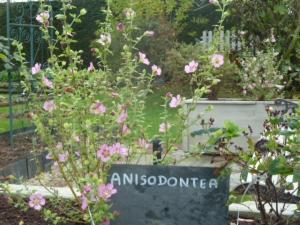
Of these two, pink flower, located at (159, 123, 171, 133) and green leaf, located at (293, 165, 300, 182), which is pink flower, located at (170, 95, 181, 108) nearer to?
pink flower, located at (159, 123, 171, 133)

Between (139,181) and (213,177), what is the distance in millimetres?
272

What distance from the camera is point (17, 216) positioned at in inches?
113

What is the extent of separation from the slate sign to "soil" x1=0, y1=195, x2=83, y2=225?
676 millimetres

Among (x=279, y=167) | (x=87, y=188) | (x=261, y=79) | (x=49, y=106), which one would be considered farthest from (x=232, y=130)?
(x=261, y=79)

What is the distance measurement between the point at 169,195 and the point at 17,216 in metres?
0.99

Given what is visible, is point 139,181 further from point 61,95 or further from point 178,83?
point 178,83

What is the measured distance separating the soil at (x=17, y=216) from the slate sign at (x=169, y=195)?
2.22 feet

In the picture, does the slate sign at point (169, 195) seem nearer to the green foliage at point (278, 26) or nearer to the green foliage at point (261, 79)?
the green foliage at point (261, 79)

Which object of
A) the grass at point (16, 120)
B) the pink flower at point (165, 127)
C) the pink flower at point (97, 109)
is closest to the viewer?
the pink flower at point (97, 109)

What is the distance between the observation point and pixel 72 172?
2.63 metres

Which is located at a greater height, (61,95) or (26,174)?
(61,95)

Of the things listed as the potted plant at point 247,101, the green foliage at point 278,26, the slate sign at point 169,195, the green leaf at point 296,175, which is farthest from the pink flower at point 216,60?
the green foliage at point 278,26

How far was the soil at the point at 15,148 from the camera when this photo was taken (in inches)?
211

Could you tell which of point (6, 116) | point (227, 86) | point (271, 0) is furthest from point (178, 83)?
point (6, 116)
